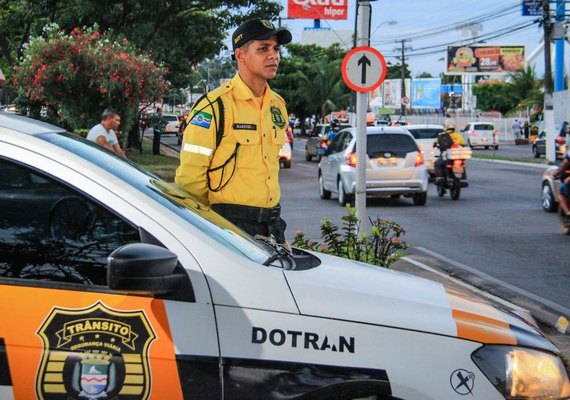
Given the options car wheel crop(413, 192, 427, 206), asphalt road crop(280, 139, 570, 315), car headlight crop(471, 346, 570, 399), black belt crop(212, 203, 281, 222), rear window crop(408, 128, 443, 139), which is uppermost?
rear window crop(408, 128, 443, 139)

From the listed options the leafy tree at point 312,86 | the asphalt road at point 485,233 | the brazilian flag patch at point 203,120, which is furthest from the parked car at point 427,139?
the leafy tree at point 312,86

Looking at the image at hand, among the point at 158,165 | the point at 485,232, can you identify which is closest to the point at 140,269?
the point at 485,232

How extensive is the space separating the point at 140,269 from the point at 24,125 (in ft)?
2.91

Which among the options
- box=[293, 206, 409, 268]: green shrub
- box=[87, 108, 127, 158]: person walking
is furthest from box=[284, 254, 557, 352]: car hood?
box=[87, 108, 127, 158]: person walking

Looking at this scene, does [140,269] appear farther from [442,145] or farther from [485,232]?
[442,145]

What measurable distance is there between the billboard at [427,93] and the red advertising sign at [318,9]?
53.6m

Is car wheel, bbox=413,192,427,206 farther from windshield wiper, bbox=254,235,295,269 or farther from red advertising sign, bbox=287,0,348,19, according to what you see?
red advertising sign, bbox=287,0,348,19

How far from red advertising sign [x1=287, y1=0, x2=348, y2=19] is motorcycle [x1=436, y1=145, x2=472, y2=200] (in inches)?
1537

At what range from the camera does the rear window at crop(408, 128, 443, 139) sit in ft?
82.2

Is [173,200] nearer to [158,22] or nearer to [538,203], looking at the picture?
[538,203]

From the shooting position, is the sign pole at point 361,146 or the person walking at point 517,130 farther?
the person walking at point 517,130

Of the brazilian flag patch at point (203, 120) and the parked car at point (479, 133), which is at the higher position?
the brazilian flag patch at point (203, 120)

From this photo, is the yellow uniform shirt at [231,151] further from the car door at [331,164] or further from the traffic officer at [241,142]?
the car door at [331,164]

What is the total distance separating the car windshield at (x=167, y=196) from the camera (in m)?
3.33
